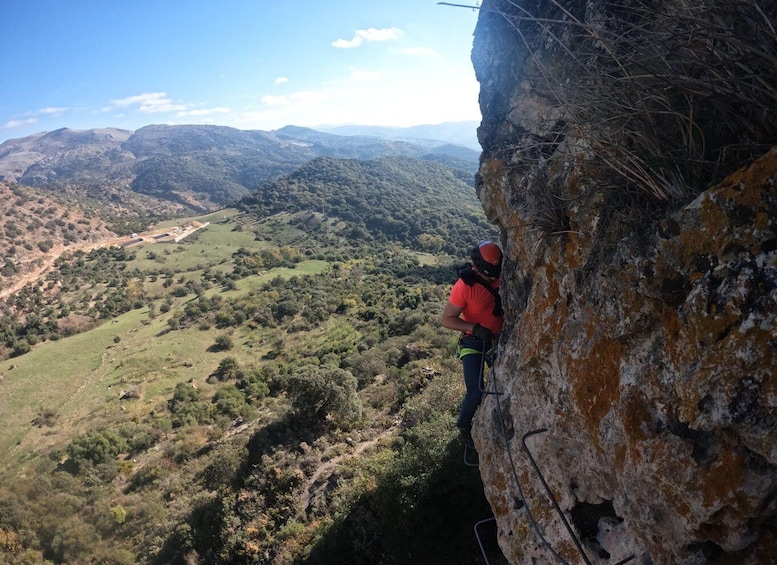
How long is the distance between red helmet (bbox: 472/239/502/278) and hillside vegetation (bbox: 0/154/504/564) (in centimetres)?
500

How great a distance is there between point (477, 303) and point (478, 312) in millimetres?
141

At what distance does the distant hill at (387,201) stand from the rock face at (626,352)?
3274 inches

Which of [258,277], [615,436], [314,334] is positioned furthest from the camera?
[258,277]

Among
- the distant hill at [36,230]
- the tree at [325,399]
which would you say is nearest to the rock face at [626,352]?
the tree at [325,399]

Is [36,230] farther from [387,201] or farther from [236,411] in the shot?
[387,201]

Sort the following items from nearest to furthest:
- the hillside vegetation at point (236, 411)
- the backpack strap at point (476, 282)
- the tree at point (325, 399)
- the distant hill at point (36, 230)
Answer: the backpack strap at point (476, 282)
the hillside vegetation at point (236, 411)
the tree at point (325, 399)
the distant hill at point (36, 230)

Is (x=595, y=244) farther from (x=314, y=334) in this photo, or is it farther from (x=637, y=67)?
(x=314, y=334)

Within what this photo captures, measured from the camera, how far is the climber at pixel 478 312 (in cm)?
556

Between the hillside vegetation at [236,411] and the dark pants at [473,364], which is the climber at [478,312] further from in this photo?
the hillside vegetation at [236,411]

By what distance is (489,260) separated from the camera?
569 centimetres

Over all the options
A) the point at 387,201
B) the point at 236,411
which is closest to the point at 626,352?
the point at 236,411

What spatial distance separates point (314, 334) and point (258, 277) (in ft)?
92.4

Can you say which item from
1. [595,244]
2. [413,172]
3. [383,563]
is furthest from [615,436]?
[413,172]

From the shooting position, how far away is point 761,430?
84.2 inches
